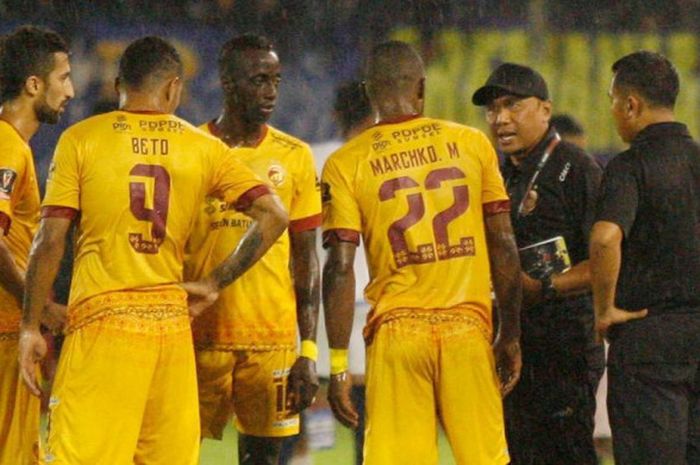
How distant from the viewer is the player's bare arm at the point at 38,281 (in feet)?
17.0

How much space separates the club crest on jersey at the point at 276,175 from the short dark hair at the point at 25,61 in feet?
3.47

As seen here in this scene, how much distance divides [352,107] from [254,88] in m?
1.97

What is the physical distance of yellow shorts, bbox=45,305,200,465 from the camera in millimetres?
5152

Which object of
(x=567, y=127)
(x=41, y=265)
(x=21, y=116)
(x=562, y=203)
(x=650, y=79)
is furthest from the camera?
(x=567, y=127)

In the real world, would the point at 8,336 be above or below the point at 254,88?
below

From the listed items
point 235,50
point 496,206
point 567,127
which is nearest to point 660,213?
point 496,206

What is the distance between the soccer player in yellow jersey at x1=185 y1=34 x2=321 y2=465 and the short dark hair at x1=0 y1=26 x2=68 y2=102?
0.76 meters

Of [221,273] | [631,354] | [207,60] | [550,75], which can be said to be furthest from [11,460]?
[550,75]

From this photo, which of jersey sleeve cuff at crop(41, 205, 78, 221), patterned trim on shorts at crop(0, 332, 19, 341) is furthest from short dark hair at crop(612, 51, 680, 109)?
patterned trim on shorts at crop(0, 332, 19, 341)

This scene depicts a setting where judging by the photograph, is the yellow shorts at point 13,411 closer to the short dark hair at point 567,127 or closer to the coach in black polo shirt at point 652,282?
the coach in black polo shirt at point 652,282

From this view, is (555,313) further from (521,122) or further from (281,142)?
(281,142)

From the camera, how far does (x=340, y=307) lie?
545cm

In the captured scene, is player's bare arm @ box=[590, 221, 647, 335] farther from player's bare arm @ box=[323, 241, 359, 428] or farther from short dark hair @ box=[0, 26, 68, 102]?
short dark hair @ box=[0, 26, 68, 102]

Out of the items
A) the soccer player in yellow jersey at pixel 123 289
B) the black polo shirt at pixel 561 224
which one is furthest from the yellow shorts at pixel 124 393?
the black polo shirt at pixel 561 224
